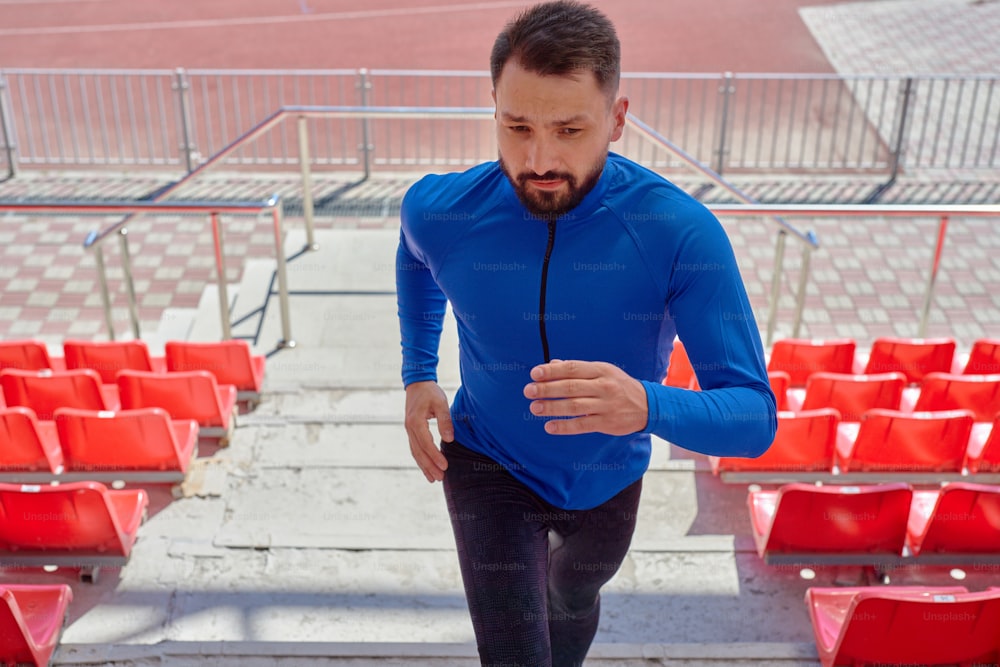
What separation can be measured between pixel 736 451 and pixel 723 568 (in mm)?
2442

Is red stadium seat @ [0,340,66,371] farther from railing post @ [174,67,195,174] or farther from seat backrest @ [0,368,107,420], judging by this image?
railing post @ [174,67,195,174]

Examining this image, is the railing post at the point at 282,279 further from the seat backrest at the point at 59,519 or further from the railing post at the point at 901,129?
the railing post at the point at 901,129

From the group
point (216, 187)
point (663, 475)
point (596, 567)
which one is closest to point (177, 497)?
point (663, 475)

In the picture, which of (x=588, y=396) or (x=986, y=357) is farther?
(x=986, y=357)

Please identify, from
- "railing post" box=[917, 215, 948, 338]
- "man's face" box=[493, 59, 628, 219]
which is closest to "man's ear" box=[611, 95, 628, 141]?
"man's face" box=[493, 59, 628, 219]

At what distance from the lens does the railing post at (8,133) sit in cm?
1202

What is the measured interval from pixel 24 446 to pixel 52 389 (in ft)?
1.96

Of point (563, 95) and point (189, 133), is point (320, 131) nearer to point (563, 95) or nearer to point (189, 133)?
point (189, 133)

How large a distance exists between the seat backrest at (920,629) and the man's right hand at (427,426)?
1629 millimetres

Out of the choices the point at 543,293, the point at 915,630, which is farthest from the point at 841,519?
the point at 543,293

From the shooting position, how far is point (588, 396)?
221cm

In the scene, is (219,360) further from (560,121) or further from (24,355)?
(560,121)

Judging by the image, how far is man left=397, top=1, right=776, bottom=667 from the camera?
2.30 meters

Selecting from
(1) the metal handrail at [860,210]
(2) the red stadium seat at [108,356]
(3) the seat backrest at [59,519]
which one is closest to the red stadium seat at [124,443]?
(3) the seat backrest at [59,519]
